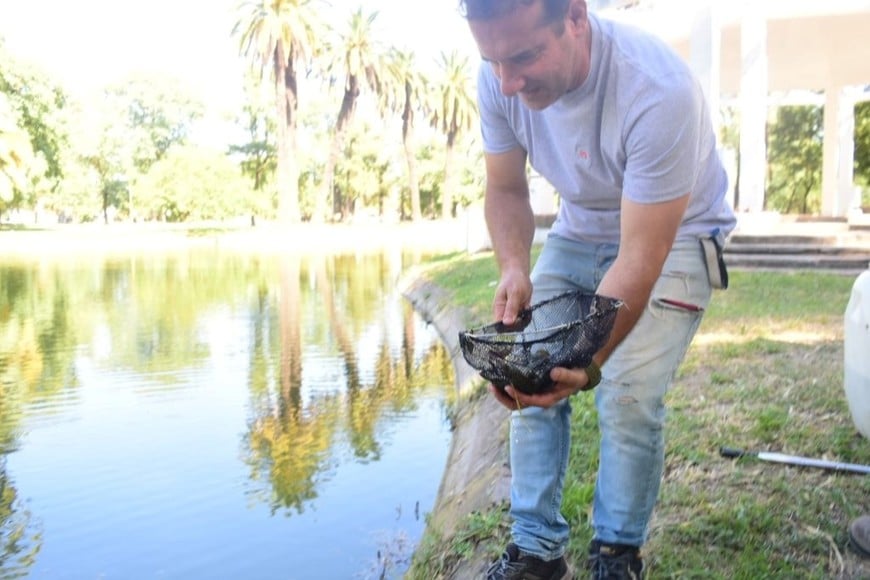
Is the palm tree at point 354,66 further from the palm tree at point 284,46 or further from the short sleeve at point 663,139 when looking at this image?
the short sleeve at point 663,139

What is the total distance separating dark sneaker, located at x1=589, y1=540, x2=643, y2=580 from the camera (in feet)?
8.21

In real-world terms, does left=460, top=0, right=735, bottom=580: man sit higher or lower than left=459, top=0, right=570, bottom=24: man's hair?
lower

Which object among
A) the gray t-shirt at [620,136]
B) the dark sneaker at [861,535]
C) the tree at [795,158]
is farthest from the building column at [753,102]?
the tree at [795,158]

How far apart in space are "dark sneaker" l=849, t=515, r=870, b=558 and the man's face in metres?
1.84

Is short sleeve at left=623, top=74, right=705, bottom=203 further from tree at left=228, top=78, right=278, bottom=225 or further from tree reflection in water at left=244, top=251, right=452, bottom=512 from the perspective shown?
tree at left=228, top=78, right=278, bottom=225

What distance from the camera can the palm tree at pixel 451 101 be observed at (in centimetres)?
4866

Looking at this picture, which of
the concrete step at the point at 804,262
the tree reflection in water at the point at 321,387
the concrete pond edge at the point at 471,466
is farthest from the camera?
the concrete step at the point at 804,262

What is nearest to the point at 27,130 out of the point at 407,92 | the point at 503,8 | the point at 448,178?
the point at 407,92

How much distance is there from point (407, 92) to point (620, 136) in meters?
→ 46.0

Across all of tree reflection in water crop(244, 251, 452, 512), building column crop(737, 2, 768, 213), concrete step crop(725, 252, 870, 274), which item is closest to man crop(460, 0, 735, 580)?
tree reflection in water crop(244, 251, 452, 512)

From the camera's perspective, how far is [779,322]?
7.29 metres

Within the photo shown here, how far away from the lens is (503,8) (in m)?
2.06

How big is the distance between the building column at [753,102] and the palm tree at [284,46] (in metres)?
26.1

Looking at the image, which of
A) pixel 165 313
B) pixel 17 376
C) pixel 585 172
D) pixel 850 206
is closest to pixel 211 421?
pixel 17 376
